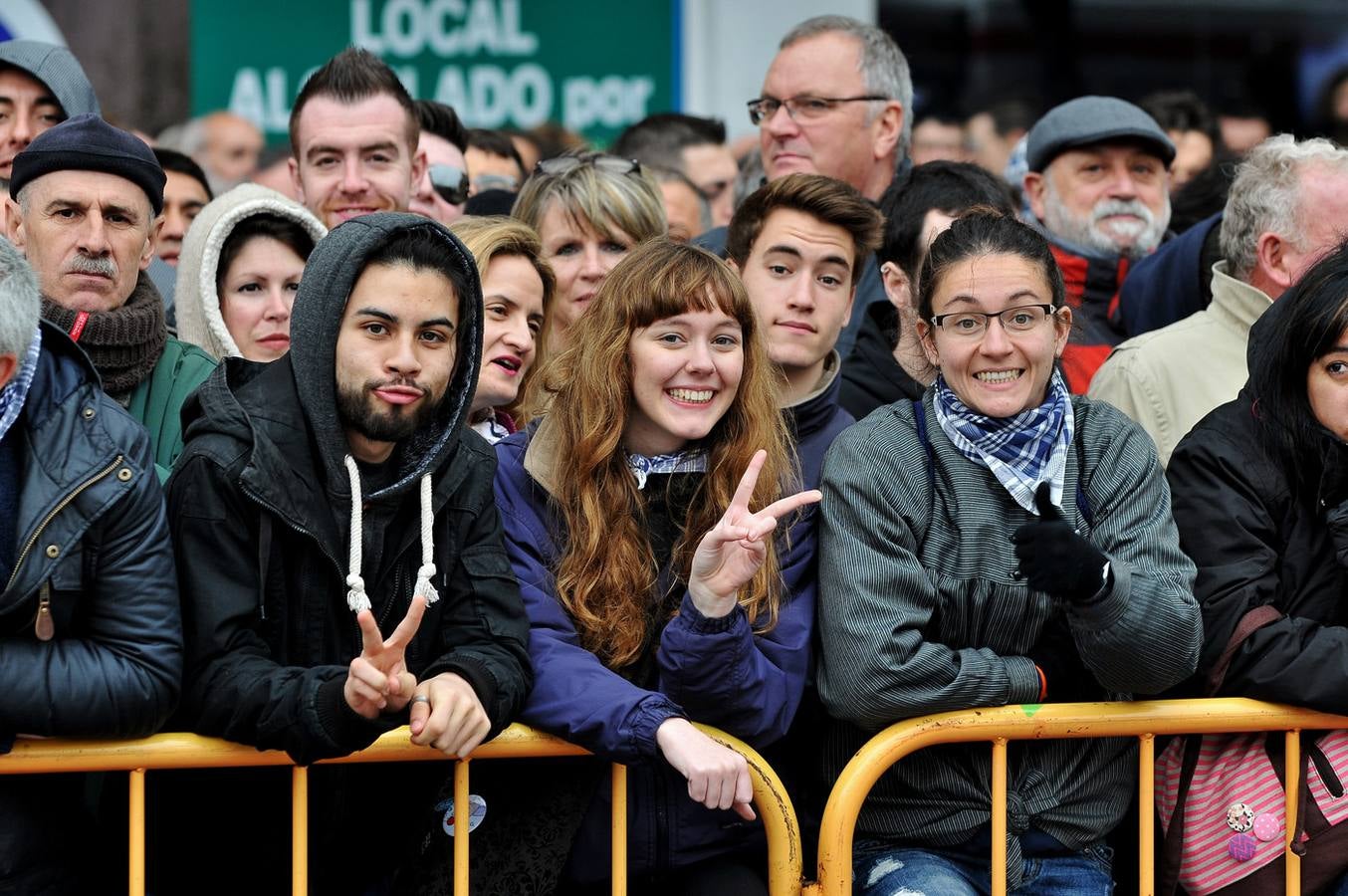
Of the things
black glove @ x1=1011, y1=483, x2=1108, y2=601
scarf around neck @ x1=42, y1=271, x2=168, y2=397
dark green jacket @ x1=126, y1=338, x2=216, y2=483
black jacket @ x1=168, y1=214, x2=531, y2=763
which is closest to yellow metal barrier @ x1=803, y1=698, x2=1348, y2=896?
black glove @ x1=1011, y1=483, x2=1108, y2=601

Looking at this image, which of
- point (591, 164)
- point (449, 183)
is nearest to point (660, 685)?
point (591, 164)

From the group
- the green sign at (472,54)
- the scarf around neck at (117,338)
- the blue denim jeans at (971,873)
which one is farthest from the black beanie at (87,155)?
the green sign at (472,54)

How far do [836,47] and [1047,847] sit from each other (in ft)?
11.0

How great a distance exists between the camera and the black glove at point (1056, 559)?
3.46m

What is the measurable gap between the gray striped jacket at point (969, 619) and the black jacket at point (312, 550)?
2.38 feet

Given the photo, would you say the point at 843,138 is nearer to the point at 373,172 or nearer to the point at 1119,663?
the point at 373,172

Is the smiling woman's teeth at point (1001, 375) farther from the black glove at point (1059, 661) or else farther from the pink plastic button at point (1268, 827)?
the pink plastic button at point (1268, 827)

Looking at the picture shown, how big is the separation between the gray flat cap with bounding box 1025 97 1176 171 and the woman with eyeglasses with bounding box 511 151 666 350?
162 centimetres

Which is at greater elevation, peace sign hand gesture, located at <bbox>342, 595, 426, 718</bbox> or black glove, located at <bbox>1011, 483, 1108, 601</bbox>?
black glove, located at <bbox>1011, 483, 1108, 601</bbox>

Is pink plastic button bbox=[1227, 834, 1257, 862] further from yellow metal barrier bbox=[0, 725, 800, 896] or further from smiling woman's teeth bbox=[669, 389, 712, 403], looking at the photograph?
smiling woman's teeth bbox=[669, 389, 712, 403]

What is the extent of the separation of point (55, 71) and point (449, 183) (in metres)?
1.37

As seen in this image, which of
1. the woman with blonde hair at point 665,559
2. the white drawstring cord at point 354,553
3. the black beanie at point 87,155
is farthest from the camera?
the black beanie at point 87,155

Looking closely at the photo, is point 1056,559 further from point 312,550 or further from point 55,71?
point 55,71

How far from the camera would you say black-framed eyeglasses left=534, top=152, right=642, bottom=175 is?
5293mm
